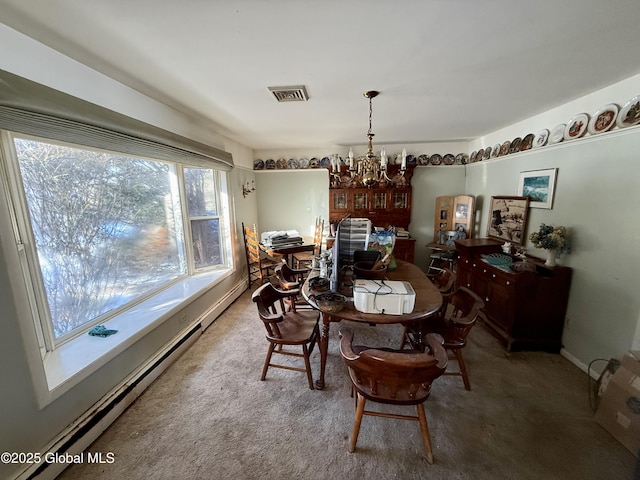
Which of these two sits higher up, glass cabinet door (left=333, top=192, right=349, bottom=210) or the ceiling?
the ceiling

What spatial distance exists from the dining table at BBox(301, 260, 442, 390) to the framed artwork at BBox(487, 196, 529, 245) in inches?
53.8

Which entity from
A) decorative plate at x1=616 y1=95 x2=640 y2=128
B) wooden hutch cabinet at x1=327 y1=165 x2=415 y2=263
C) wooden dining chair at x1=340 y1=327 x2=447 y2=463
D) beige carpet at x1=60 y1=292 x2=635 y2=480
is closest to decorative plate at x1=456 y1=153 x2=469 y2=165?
wooden hutch cabinet at x1=327 y1=165 x2=415 y2=263

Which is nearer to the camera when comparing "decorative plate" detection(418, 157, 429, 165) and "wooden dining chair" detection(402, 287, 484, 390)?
"wooden dining chair" detection(402, 287, 484, 390)

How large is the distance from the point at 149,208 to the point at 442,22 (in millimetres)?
2690

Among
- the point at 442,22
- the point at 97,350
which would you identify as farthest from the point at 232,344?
the point at 442,22

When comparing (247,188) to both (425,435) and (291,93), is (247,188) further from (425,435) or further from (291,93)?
(425,435)

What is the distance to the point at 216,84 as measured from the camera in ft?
5.90

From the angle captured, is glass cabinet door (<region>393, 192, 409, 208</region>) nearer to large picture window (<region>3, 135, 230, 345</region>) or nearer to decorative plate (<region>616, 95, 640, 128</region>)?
decorative plate (<region>616, 95, 640, 128</region>)

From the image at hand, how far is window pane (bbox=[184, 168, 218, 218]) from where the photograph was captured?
2918mm

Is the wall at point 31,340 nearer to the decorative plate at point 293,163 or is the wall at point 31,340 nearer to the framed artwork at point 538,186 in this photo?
the decorative plate at point 293,163

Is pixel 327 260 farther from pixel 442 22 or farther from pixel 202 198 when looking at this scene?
pixel 202 198

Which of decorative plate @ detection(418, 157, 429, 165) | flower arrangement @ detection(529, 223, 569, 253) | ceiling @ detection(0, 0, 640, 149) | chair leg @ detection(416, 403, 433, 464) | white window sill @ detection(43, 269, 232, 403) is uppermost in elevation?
ceiling @ detection(0, 0, 640, 149)

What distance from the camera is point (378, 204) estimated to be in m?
4.18

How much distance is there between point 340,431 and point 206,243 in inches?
106
